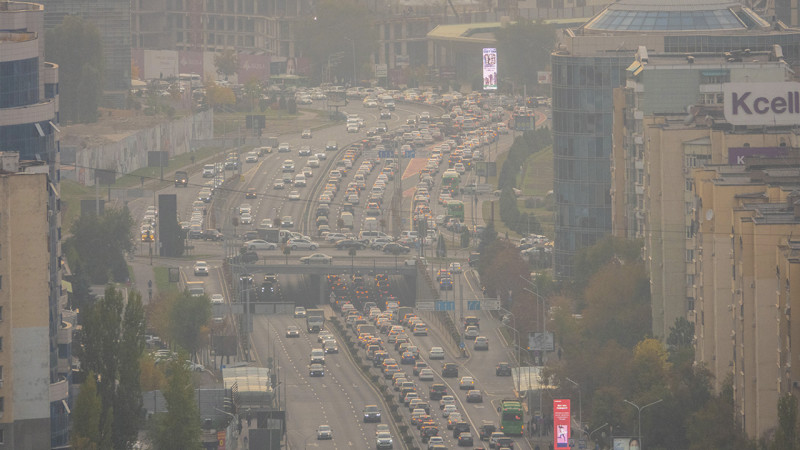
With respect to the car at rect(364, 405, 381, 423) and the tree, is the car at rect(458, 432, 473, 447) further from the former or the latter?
the tree

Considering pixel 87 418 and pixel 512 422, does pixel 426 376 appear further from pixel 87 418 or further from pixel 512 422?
pixel 87 418

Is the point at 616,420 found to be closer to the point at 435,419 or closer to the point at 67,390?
the point at 435,419

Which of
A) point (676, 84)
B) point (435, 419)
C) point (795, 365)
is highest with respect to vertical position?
point (676, 84)

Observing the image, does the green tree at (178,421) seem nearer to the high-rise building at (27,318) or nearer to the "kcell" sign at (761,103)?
the high-rise building at (27,318)

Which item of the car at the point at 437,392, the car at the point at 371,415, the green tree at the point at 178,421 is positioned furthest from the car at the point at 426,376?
the green tree at the point at 178,421

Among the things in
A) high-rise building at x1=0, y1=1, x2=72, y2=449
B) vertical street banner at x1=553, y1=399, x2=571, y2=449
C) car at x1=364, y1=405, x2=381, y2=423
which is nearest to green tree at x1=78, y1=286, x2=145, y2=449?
high-rise building at x1=0, y1=1, x2=72, y2=449

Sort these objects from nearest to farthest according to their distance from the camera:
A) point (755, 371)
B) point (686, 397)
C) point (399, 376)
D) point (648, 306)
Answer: point (755, 371)
point (686, 397)
point (648, 306)
point (399, 376)

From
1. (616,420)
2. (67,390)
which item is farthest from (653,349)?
(67,390)
